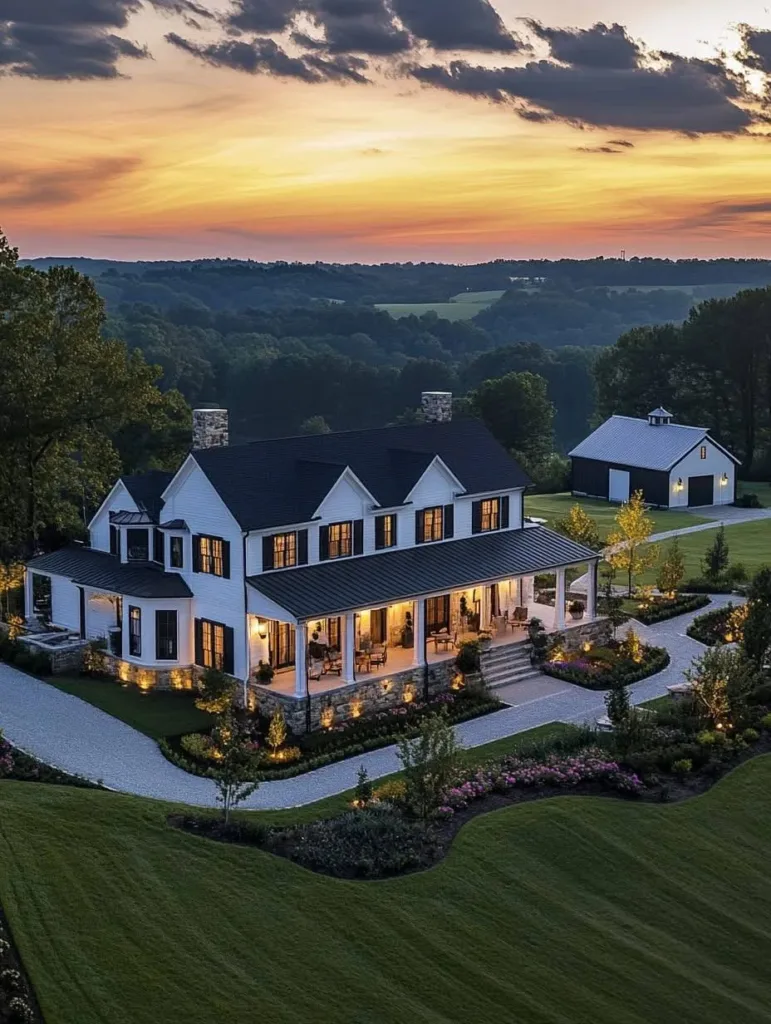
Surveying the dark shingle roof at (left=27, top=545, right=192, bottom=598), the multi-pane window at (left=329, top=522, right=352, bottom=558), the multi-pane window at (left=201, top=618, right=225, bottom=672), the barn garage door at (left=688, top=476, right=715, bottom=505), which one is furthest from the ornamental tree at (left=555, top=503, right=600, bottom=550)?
the barn garage door at (left=688, top=476, right=715, bottom=505)

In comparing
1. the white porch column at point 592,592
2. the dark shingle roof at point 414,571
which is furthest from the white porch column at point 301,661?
the white porch column at point 592,592

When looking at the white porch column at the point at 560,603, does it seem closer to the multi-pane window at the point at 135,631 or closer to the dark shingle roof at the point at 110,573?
the dark shingle roof at the point at 110,573

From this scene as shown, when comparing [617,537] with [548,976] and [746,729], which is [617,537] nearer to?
[746,729]

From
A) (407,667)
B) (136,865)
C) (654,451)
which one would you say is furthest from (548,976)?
(654,451)

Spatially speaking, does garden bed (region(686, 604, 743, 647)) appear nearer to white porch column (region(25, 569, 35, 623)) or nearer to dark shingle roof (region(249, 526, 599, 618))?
dark shingle roof (region(249, 526, 599, 618))

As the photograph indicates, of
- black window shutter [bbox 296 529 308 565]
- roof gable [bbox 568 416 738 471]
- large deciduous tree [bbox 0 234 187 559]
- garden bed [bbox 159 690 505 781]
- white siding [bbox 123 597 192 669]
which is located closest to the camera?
garden bed [bbox 159 690 505 781]

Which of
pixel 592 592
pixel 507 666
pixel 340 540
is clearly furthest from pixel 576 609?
pixel 340 540

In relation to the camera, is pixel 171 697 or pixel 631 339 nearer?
pixel 171 697
